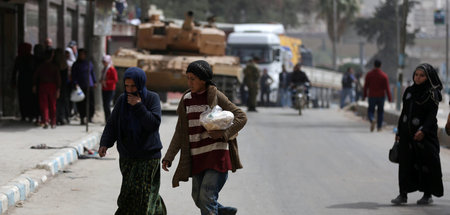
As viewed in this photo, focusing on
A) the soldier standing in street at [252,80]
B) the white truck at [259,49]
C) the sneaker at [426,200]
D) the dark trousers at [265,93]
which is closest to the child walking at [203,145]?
the sneaker at [426,200]

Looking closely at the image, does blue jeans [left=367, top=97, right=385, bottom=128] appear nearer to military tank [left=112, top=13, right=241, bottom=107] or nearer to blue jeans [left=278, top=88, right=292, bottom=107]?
military tank [left=112, top=13, right=241, bottom=107]

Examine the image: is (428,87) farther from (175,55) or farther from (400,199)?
(175,55)

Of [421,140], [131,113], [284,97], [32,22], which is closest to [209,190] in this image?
[131,113]

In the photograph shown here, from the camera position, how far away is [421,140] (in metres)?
9.46

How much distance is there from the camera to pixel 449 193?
10.4 metres

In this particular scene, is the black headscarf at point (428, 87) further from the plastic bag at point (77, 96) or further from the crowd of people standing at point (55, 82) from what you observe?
the plastic bag at point (77, 96)

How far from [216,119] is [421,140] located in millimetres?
3306

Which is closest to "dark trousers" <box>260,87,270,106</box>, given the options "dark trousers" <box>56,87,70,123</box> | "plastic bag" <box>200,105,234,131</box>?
"dark trousers" <box>56,87,70,123</box>

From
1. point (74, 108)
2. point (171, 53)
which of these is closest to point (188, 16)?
point (171, 53)

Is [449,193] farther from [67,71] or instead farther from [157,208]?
[67,71]

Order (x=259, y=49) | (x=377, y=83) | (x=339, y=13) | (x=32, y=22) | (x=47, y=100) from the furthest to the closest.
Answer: (x=339, y=13) < (x=259, y=49) < (x=32, y=22) < (x=377, y=83) < (x=47, y=100)

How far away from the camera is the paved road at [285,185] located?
9180 millimetres

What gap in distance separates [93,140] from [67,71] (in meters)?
3.67

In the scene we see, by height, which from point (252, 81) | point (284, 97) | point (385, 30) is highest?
point (385, 30)
